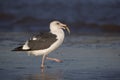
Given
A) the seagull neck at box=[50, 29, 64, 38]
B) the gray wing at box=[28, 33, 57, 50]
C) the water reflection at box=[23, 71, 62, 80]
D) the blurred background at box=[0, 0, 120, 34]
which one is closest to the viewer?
the water reflection at box=[23, 71, 62, 80]

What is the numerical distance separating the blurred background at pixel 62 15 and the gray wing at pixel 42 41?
5.86 meters

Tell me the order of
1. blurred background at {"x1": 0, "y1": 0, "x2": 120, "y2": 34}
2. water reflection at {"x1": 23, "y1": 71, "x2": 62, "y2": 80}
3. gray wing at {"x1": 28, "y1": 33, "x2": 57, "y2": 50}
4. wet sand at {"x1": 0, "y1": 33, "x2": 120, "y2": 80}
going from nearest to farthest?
1. water reflection at {"x1": 23, "y1": 71, "x2": 62, "y2": 80}
2. wet sand at {"x1": 0, "y1": 33, "x2": 120, "y2": 80}
3. gray wing at {"x1": 28, "y1": 33, "x2": 57, "y2": 50}
4. blurred background at {"x1": 0, "y1": 0, "x2": 120, "y2": 34}

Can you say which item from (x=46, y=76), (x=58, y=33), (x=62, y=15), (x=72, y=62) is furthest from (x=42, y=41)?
(x=62, y=15)

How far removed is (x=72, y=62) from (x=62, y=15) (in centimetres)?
893

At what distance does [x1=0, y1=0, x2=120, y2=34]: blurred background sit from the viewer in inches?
752

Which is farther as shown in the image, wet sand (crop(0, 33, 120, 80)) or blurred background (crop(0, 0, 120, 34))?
blurred background (crop(0, 0, 120, 34))

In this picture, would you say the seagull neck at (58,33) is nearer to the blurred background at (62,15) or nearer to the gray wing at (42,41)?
the gray wing at (42,41)

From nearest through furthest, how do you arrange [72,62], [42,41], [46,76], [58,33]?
1. [46,76]
2. [72,62]
3. [42,41]
4. [58,33]

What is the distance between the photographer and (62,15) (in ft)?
68.4

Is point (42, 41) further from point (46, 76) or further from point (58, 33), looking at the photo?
point (46, 76)

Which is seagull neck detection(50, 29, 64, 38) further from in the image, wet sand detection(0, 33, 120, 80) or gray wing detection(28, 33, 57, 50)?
wet sand detection(0, 33, 120, 80)

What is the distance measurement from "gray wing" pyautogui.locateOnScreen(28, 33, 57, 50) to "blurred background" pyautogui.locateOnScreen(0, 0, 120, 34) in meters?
5.86

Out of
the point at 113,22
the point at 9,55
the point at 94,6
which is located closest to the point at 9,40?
the point at 9,55

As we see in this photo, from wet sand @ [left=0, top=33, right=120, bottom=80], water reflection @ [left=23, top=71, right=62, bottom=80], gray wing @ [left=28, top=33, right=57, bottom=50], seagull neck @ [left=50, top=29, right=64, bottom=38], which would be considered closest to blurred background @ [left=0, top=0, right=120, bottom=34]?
wet sand @ [left=0, top=33, right=120, bottom=80]
